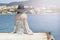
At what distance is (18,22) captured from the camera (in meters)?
1.35

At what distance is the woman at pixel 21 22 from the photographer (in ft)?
4.37

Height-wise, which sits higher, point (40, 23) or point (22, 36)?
point (40, 23)

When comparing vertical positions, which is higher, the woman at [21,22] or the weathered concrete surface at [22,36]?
the woman at [21,22]

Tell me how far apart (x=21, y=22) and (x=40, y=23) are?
189 millimetres

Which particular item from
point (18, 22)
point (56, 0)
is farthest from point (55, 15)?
point (18, 22)

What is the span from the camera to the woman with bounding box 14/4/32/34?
1333 millimetres

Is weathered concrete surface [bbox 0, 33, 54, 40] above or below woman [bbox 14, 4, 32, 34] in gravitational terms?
below

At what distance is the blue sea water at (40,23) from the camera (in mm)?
1341

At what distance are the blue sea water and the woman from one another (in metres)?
0.04

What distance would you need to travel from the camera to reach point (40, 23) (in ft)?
4.45

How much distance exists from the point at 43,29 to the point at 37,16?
143 millimetres

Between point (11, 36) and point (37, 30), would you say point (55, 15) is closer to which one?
point (37, 30)

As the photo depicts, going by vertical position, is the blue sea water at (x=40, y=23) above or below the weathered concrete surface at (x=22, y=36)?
above

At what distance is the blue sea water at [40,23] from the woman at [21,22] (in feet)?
0.13
